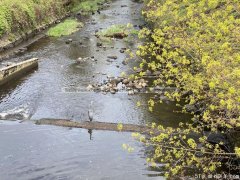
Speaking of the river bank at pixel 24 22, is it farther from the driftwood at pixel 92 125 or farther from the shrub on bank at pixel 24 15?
the driftwood at pixel 92 125

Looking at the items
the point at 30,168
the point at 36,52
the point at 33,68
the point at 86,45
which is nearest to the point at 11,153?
the point at 30,168

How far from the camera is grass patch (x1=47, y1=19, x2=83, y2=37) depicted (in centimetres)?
2622

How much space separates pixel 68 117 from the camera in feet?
46.7

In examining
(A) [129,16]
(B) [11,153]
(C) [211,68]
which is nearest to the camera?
(C) [211,68]

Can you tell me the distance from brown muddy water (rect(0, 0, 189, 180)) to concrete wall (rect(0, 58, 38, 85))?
1.46ft

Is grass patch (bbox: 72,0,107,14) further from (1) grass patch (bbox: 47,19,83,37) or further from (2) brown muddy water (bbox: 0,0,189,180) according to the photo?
(2) brown muddy water (bbox: 0,0,189,180)

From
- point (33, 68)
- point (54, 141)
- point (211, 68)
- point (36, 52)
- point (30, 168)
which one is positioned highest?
point (36, 52)

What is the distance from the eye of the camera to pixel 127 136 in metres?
12.9

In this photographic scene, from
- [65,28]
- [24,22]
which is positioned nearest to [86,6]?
[65,28]

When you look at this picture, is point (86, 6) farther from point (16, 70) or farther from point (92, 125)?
point (92, 125)

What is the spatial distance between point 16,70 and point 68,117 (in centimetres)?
561

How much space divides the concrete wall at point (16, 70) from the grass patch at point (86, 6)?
52.0 ft

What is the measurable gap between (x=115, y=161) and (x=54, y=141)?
8.29 feet

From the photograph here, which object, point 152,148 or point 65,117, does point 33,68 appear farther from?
point 152,148
